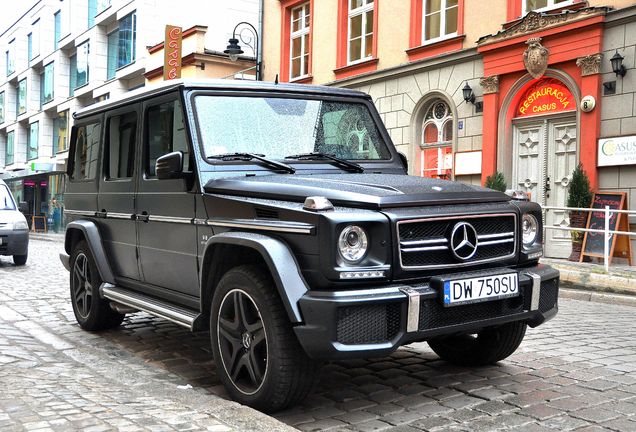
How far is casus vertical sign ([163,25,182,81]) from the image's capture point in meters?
25.9

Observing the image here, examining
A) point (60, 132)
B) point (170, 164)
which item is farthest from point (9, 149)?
point (170, 164)

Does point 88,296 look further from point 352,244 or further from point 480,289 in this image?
point 480,289

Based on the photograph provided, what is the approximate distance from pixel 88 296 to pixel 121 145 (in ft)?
4.94

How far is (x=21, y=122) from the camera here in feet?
170

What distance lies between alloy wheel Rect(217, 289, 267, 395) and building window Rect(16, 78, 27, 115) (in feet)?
171

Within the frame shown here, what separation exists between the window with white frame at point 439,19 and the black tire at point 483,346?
12.5 m

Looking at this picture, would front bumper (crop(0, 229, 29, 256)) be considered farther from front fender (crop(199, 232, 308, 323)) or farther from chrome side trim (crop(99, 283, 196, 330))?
front fender (crop(199, 232, 308, 323))

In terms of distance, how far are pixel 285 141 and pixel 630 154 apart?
31.1ft

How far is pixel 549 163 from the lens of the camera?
14305 millimetres

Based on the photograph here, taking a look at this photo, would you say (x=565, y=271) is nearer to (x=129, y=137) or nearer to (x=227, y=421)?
(x=129, y=137)

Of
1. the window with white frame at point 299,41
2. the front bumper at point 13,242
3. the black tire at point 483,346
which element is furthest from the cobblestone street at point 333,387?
the window with white frame at point 299,41

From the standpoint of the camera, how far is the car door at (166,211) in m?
4.71

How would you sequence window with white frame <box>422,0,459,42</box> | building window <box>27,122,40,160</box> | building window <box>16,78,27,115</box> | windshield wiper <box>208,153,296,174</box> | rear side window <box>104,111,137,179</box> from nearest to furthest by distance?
windshield wiper <box>208,153,296,174</box>
rear side window <box>104,111,137,179</box>
window with white frame <box>422,0,459,42</box>
building window <box>27,122,40,160</box>
building window <box>16,78,27,115</box>

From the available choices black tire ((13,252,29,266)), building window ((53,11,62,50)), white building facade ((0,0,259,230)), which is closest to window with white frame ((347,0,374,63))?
white building facade ((0,0,259,230))
